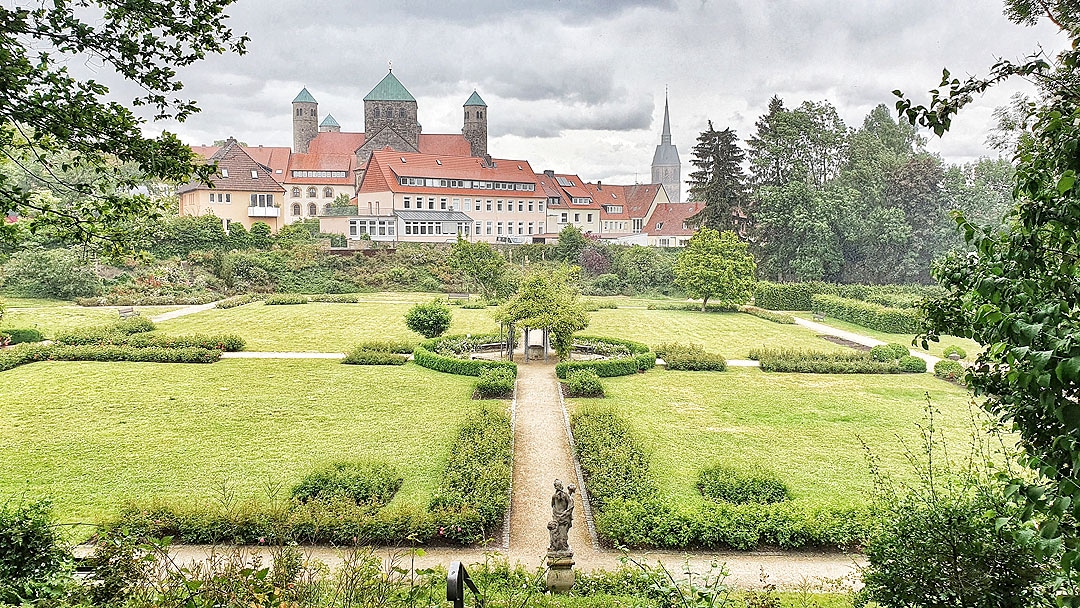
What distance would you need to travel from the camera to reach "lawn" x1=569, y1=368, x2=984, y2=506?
1217cm

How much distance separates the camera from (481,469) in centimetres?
1130

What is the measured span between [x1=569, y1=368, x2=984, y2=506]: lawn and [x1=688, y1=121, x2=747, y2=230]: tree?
24809 millimetres

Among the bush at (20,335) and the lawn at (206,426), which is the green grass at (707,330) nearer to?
the lawn at (206,426)

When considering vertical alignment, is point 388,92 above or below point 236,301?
above

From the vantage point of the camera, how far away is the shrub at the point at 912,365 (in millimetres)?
21578

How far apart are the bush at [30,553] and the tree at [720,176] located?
1630 inches

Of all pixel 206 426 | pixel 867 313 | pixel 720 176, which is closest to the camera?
pixel 206 426

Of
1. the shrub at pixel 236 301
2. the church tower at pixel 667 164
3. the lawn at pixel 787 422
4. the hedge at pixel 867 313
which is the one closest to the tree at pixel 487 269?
the shrub at pixel 236 301

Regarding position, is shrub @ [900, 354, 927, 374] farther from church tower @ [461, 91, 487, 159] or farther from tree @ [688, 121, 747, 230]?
church tower @ [461, 91, 487, 159]

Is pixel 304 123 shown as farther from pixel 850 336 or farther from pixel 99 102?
pixel 99 102

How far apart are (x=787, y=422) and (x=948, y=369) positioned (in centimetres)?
811

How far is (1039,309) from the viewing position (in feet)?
10.1

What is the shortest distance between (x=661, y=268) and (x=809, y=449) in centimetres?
3356

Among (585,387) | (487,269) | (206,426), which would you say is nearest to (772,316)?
(487,269)
